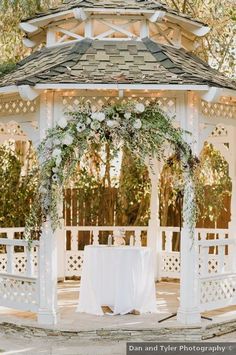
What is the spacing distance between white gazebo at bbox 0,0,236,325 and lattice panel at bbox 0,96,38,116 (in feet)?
0.04

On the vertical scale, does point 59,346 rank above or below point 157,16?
below

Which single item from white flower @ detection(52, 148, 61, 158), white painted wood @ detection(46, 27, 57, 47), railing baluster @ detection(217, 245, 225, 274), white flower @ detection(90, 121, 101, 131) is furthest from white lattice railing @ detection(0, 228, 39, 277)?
white painted wood @ detection(46, 27, 57, 47)

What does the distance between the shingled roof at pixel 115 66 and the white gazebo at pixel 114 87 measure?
0.01m

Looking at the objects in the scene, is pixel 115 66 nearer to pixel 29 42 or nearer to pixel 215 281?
pixel 29 42

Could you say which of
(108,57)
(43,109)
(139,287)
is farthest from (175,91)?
(139,287)

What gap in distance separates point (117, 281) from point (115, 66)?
2620mm

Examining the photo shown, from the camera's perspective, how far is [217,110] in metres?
8.41

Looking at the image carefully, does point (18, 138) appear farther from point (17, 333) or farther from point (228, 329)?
point (228, 329)

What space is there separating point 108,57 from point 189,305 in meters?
3.14

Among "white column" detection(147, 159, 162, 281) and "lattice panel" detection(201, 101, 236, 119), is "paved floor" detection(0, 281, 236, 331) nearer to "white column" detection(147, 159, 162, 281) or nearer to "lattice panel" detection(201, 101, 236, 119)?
"white column" detection(147, 159, 162, 281)

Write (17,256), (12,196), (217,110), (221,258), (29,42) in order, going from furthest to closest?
1. (12,196)
2. (17,256)
3. (29,42)
4. (221,258)
5. (217,110)

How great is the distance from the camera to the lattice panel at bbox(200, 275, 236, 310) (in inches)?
323

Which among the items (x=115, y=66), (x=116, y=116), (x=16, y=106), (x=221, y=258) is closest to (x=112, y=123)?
(x=116, y=116)

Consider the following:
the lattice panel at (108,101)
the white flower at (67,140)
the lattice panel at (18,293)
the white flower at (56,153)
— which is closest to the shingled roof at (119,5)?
the lattice panel at (108,101)
